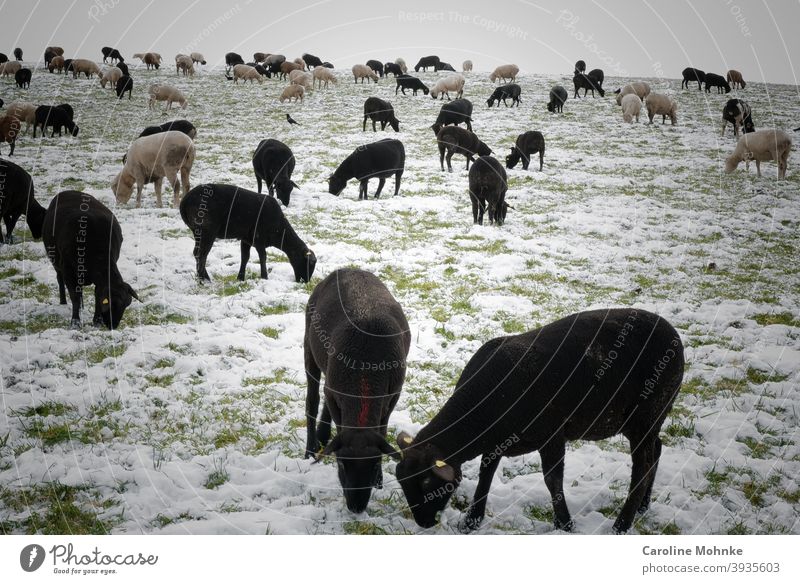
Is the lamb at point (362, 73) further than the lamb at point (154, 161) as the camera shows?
Yes

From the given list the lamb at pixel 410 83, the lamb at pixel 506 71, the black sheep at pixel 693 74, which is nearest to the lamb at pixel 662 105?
the lamb at pixel 410 83

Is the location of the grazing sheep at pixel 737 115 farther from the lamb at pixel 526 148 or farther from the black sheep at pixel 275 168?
the black sheep at pixel 275 168

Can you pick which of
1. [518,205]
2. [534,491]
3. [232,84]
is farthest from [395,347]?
[232,84]

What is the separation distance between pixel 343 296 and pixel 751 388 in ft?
17.0

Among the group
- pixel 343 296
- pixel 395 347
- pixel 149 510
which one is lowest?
pixel 149 510

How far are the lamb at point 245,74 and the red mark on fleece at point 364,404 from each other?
4419cm

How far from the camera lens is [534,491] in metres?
4.47

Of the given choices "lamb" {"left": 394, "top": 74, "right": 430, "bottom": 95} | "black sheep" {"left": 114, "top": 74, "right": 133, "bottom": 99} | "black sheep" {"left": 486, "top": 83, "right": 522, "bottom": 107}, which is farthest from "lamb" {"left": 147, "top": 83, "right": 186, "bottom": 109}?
"black sheep" {"left": 486, "top": 83, "right": 522, "bottom": 107}

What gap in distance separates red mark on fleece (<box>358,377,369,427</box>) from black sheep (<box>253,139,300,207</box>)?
11.7 metres

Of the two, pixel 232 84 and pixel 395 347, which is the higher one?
pixel 232 84

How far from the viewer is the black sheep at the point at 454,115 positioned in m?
26.4

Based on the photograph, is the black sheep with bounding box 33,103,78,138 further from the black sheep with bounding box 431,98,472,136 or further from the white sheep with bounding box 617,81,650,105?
the white sheep with bounding box 617,81,650,105

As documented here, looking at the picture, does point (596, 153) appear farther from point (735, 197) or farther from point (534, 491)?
point (534, 491)

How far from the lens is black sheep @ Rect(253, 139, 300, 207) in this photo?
584 inches
